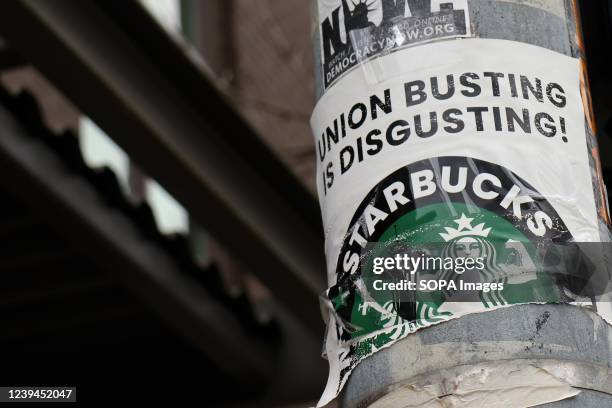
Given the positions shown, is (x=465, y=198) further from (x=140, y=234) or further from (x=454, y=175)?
(x=140, y=234)

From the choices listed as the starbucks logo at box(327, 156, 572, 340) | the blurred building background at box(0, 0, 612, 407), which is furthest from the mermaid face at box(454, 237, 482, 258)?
the blurred building background at box(0, 0, 612, 407)

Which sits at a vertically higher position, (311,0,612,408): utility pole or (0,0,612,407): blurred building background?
(0,0,612,407): blurred building background

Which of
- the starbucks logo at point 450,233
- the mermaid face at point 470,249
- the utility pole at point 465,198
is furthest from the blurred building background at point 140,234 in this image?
the mermaid face at point 470,249

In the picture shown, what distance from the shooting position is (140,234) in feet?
23.9

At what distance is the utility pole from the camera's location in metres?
2.21

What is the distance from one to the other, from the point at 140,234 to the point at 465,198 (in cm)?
517

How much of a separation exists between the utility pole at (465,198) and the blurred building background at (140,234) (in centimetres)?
350

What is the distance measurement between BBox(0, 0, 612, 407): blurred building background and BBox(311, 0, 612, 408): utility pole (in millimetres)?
3501

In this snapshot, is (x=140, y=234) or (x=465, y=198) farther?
(x=140, y=234)

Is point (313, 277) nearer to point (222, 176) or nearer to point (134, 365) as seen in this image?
point (222, 176)

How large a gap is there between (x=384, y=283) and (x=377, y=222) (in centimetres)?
14

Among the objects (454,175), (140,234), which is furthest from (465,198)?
(140,234)

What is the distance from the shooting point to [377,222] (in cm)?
241

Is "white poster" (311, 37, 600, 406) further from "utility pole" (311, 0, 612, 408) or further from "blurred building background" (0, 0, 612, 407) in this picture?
"blurred building background" (0, 0, 612, 407)
